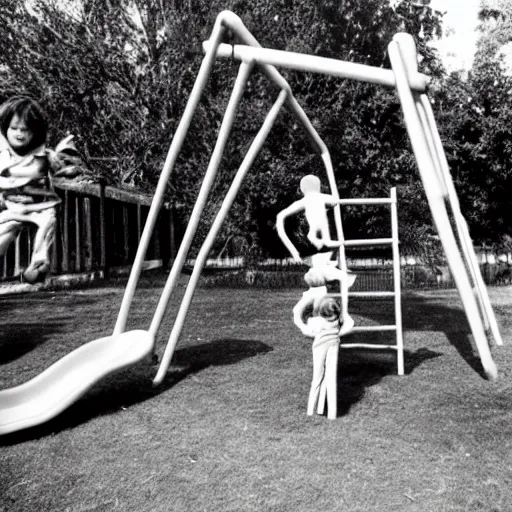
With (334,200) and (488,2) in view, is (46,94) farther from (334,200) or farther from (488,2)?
(488,2)

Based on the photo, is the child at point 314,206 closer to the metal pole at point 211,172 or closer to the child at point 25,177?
the metal pole at point 211,172

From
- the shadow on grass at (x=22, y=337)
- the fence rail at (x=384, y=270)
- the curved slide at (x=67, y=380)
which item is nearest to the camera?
the curved slide at (x=67, y=380)

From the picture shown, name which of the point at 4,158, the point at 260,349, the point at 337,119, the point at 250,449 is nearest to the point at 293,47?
the point at 337,119

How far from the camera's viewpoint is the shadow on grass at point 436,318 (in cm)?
703

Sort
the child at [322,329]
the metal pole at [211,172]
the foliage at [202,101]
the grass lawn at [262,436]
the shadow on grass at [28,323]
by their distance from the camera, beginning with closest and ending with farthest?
1. the grass lawn at [262,436]
2. the child at [322,329]
3. the metal pole at [211,172]
4. the shadow on grass at [28,323]
5. the foliage at [202,101]

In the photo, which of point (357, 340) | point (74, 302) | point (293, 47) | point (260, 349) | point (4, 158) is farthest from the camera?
point (293, 47)

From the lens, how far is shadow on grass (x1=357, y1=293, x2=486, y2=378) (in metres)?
7.03

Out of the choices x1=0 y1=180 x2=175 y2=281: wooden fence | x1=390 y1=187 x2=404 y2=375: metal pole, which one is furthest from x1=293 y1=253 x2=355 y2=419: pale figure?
x1=0 y1=180 x2=175 y2=281: wooden fence

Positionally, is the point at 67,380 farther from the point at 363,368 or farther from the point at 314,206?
the point at 363,368

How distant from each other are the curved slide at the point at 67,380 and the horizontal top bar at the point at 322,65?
2.41 meters

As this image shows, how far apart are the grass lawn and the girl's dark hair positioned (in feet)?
6.94

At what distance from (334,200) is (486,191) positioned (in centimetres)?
1324

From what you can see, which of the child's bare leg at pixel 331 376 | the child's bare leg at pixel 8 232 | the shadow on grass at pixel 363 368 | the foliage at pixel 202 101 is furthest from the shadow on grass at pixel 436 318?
the child's bare leg at pixel 8 232

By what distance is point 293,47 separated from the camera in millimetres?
15000
